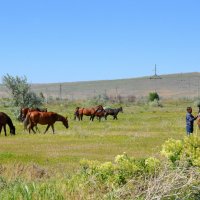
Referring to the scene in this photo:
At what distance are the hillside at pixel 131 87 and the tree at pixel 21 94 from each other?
3792 inches

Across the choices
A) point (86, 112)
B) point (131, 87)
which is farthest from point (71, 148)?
point (131, 87)

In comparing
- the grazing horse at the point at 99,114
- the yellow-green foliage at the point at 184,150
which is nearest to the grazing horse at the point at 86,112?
the grazing horse at the point at 99,114

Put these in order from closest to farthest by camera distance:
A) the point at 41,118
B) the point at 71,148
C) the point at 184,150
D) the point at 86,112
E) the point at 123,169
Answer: the point at 123,169, the point at 184,150, the point at 71,148, the point at 41,118, the point at 86,112

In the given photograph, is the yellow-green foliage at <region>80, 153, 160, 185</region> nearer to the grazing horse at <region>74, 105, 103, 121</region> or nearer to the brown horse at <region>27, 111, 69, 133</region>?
the brown horse at <region>27, 111, 69, 133</region>

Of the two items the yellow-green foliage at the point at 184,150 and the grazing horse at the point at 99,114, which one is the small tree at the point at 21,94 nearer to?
the grazing horse at the point at 99,114

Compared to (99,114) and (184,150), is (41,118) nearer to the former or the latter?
(99,114)

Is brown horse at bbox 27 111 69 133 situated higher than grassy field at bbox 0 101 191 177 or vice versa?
brown horse at bbox 27 111 69 133

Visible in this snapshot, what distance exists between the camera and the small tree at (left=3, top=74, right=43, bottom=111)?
55.8m

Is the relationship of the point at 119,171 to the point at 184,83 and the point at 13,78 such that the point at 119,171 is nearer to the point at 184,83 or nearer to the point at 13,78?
the point at 13,78

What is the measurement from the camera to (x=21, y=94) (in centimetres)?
5594

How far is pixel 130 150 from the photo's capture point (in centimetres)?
2409

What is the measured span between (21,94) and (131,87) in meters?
120

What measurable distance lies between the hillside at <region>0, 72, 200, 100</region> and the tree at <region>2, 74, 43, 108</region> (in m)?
96.3

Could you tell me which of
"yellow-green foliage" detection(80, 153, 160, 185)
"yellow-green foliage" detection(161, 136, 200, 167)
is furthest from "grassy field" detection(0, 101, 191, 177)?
"yellow-green foliage" detection(80, 153, 160, 185)
